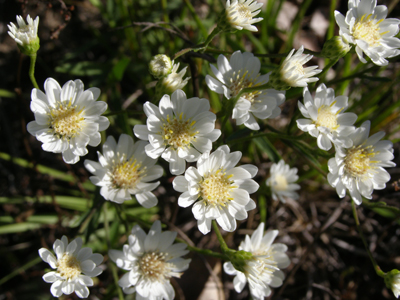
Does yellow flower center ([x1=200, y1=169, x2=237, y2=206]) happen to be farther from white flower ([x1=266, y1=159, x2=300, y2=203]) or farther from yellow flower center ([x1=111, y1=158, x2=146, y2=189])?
white flower ([x1=266, y1=159, x2=300, y2=203])

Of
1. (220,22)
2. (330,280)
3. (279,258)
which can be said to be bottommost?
(330,280)

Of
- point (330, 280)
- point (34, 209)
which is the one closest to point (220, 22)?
point (34, 209)

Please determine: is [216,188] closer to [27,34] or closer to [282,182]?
[282,182]

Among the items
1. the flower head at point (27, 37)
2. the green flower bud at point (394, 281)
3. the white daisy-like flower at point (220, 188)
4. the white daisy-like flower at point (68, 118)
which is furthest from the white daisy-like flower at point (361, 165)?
the flower head at point (27, 37)

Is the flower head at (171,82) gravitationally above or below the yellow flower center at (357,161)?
above

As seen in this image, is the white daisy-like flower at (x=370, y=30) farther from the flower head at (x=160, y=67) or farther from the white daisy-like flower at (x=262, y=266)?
the white daisy-like flower at (x=262, y=266)

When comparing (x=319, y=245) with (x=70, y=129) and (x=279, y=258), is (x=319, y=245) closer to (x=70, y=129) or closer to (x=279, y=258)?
(x=279, y=258)

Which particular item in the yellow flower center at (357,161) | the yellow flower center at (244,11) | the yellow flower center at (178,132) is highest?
the yellow flower center at (244,11)

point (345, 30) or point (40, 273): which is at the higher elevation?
point (345, 30)
